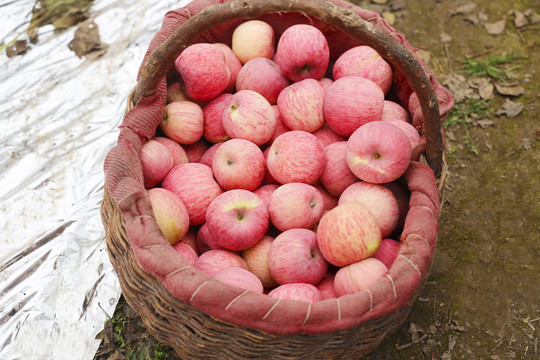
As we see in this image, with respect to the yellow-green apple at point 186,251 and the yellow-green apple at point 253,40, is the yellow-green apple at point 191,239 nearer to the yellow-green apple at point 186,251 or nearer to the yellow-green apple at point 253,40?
the yellow-green apple at point 186,251

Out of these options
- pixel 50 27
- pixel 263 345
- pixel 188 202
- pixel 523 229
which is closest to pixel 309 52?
pixel 188 202

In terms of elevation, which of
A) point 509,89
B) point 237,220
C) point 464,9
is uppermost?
point 237,220

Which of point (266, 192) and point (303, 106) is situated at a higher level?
point (303, 106)

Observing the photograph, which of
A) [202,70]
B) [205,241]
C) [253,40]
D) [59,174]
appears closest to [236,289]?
[205,241]

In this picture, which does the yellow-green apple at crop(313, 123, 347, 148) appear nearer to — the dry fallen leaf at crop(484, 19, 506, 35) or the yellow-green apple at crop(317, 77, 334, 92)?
the yellow-green apple at crop(317, 77, 334, 92)

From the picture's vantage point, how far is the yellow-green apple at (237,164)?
6.31ft

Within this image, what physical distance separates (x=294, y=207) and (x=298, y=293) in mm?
362

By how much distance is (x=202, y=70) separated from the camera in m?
2.08

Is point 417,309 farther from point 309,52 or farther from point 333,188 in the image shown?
point 309,52

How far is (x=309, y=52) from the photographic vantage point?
212cm

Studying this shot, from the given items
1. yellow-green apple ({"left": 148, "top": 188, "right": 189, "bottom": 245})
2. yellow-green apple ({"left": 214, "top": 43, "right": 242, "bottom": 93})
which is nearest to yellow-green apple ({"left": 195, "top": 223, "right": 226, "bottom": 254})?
yellow-green apple ({"left": 148, "top": 188, "right": 189, "bottom": 245})

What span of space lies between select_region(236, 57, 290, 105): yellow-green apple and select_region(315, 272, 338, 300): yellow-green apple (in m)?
0.93

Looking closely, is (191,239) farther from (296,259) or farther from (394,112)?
(394,112)

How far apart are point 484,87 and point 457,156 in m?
0.65
